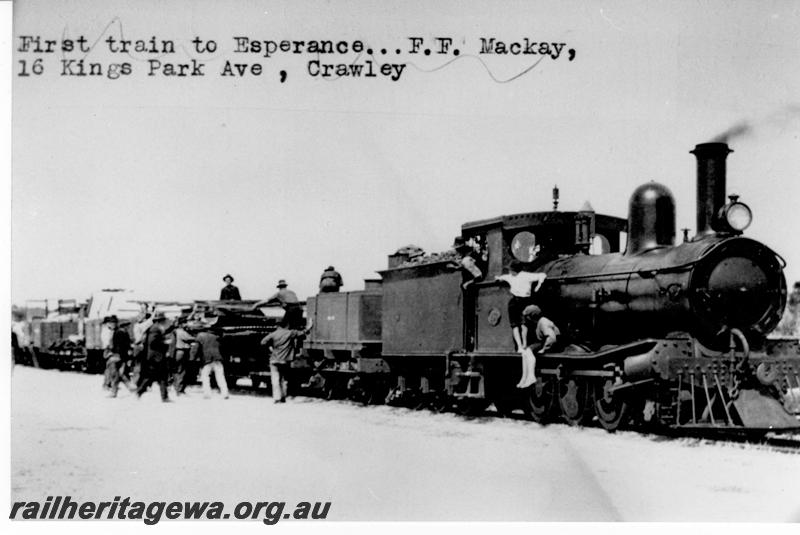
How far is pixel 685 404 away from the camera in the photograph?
10180 mm

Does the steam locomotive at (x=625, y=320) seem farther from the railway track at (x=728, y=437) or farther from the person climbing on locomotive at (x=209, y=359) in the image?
the person climbing on locomotive at (x=209, y=359)

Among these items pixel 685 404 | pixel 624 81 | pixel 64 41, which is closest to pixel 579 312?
pixel 685 404

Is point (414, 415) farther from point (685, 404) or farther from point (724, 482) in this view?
point (724, 482)

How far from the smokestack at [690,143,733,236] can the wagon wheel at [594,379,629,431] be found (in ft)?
7.07

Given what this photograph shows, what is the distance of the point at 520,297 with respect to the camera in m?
11.5

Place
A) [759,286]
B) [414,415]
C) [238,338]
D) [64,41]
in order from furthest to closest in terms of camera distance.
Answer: [238,338], [414,415], [759,286], [64,41]

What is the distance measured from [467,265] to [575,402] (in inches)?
96.9

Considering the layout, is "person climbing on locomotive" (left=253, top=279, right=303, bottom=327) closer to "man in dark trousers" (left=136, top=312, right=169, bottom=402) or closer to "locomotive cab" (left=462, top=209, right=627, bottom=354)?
"man in dark trousers" (left=136, top=312, right=169, bottom=402)

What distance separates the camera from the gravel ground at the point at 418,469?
7.46m

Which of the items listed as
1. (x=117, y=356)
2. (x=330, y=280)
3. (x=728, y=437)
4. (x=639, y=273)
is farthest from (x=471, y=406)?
(x=117, y=356)

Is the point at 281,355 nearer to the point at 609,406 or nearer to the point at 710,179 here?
the point at 609,406

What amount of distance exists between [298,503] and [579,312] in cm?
507

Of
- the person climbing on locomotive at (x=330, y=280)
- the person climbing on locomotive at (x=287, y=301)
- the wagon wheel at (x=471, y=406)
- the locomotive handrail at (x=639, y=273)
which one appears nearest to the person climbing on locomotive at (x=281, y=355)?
the person climbing on locomotive at (x=287, y=301)

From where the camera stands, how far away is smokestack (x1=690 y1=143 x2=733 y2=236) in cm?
1021
